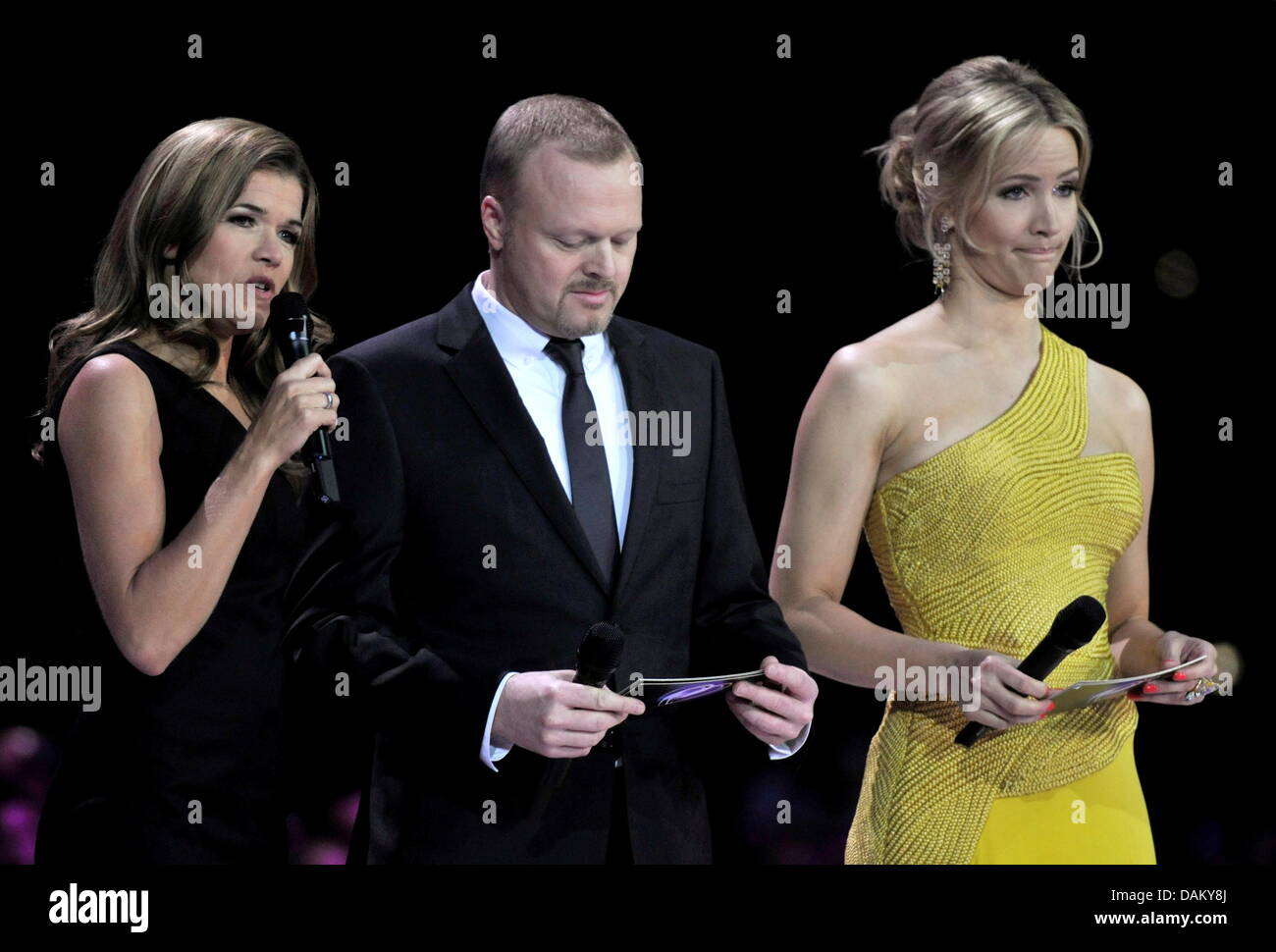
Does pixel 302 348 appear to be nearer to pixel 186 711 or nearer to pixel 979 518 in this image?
pixel 186 711

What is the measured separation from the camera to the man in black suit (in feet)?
7.39

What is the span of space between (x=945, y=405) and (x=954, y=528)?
0.21 meters

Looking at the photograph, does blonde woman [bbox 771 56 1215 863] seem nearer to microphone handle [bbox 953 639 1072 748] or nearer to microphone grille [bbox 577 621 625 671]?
microphone handle [bbox 953 639 1072 748]

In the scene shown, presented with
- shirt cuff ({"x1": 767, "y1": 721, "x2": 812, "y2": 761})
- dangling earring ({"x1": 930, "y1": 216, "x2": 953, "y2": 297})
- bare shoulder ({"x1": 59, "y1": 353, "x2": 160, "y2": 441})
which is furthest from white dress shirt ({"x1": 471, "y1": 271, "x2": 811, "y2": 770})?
dangling earring ({"x1": 930, "y1": 216, "x2": 953, "y2": 297})

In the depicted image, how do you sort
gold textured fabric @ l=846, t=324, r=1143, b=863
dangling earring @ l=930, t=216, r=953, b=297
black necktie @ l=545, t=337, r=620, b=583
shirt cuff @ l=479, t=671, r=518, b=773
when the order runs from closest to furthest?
shirt cuff @ l=479, t=671, r=518, b=773
black necktie @ l=545, t=337, r=620, b=583
gold textured fabric @ l=846, t=324, r=1143, b=863
dangling earring @ l=930, t=216, r=953, b=297

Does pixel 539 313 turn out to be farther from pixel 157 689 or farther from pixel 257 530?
pixel 157 689

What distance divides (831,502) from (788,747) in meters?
0.47

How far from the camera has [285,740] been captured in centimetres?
247

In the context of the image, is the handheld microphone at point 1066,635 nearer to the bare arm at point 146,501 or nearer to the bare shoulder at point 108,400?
the bare arm at point 146,501

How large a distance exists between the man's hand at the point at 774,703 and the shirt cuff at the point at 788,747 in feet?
0.21

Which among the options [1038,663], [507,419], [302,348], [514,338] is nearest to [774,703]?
[1038,663]

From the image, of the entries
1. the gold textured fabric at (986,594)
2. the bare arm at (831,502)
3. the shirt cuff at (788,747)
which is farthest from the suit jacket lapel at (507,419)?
the gold textured fabric at (986,594)

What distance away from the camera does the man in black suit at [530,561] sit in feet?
7.39
